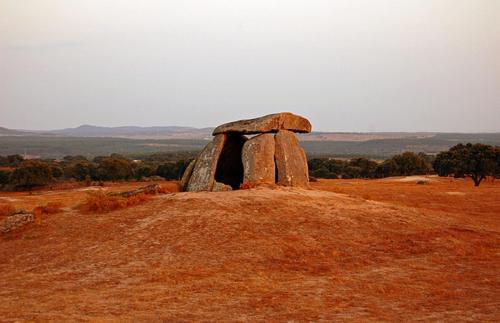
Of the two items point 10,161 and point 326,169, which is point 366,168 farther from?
point 10,161

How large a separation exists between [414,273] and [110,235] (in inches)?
269

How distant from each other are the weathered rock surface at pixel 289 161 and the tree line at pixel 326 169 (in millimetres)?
18089

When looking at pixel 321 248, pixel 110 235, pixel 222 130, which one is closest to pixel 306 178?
pixel 222 130

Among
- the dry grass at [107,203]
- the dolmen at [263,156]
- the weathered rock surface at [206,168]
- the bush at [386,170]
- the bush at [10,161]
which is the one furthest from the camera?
the bush at [10,161]

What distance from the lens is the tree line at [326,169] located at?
105ft

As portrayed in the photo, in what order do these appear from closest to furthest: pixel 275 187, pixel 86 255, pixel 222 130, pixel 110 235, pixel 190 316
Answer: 1. pixel 190 316
2. pixel 86 255
3. pixel 110 235
4. pixel 275 187
5. pixel 222 130

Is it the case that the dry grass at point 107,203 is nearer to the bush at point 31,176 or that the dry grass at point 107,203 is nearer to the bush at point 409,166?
the bush at point 31,176

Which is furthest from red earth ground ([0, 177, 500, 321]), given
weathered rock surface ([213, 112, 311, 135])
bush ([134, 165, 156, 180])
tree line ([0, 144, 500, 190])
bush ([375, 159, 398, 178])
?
bush ([375, 159, 398, 178])

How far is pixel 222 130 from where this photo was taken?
18.8 m

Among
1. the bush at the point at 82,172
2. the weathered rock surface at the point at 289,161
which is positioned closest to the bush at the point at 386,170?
the bush at the point at 82,172

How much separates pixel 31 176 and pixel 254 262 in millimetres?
30089

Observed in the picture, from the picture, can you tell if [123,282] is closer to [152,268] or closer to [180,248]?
[152,268]

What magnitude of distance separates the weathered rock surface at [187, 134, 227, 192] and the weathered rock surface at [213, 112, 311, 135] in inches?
20.5

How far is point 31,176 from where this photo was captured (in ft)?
116
